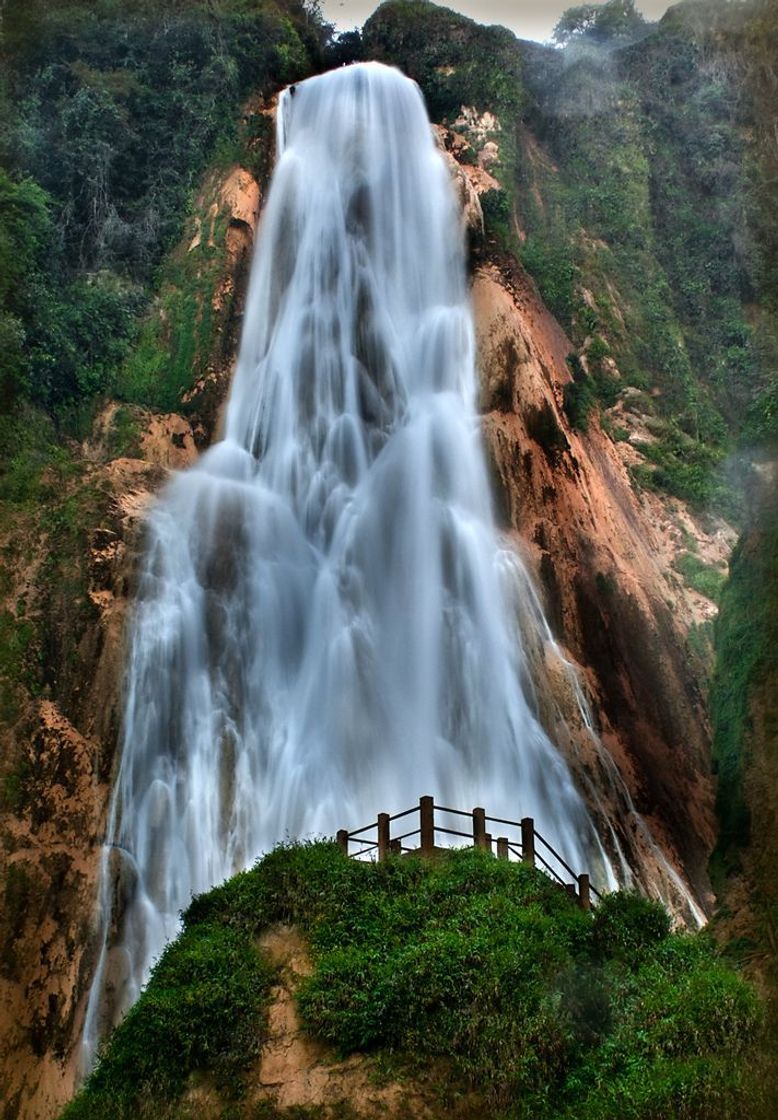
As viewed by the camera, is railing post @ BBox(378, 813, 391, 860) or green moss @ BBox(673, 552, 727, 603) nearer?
railing post @ BBox(378, 813, 391, 860)

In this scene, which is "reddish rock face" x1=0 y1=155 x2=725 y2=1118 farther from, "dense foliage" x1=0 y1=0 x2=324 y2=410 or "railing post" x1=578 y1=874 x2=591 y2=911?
"railing post" x1=578 y1=874 x2=591 y2=911

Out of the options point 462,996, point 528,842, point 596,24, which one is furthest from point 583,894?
point 596,24

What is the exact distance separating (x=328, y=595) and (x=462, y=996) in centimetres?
1161

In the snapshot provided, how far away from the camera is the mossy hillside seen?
12000 mm

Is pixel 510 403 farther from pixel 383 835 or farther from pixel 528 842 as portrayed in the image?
pixel 383 835

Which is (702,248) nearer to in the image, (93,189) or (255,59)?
(255,59)

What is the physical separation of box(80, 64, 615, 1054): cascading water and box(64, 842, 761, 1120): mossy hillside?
14.4 ft

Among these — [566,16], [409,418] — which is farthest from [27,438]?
[566,16]

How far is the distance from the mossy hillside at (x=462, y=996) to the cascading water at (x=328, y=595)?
4393mm

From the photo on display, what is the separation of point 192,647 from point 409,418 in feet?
27.0

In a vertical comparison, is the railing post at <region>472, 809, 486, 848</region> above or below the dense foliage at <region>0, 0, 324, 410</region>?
below

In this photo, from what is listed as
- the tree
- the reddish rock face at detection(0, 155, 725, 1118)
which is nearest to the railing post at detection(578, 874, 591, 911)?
the reddish rock face at detection(0, 155, 725, 1118)

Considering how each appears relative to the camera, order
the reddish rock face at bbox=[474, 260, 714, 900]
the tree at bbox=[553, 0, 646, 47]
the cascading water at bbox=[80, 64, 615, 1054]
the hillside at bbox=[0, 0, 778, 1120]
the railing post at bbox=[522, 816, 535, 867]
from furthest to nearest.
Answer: the tree at bbox=[553, 0, 646, 47], the reddish rock face at bbox=[474, 260, 714, 900], the cascading water at bbox=[80, 64, 615, 1054], the hillside at bbox=[0, 0, 778, 1120], the railing post at bbox=[522, 816, 535, 867]

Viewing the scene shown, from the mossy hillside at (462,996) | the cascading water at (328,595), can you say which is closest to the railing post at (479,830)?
the mossy hillside at (462,996)
